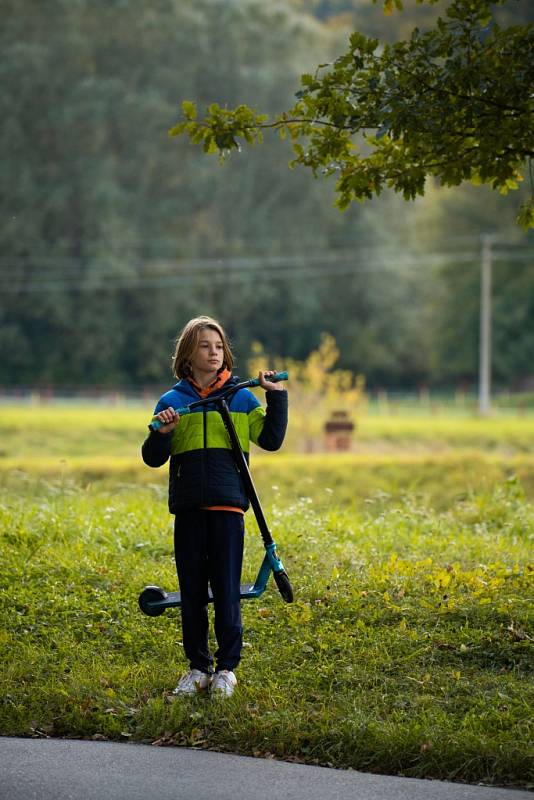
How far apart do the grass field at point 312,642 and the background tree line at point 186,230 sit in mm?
40354

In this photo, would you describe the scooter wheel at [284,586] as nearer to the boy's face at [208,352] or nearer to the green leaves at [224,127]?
the boy's face at [208,352]

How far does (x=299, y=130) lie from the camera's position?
283 inches

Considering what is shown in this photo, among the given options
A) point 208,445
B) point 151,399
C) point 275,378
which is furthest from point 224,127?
point 151,399

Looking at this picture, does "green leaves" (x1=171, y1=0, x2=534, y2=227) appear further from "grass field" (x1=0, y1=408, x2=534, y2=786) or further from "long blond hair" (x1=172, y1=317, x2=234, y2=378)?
"grass field" (x1=0, y1=408, x2=534, y2=786)

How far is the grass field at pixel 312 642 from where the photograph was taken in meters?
5.29

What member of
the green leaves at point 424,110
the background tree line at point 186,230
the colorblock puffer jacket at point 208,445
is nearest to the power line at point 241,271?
the background tree line at point 186,230

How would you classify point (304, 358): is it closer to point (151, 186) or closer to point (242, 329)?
point (242, 329)

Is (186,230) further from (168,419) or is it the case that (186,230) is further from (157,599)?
(168,419)

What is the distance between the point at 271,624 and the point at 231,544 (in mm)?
1319

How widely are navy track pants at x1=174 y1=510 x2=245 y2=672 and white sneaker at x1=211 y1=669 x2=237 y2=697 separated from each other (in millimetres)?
32

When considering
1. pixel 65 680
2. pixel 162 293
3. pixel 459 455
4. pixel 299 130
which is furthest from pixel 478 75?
pixel 162 293

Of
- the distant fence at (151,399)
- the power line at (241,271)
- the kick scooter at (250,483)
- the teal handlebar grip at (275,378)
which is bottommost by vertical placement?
the distant fence at (151,399)

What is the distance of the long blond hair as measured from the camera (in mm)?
5887

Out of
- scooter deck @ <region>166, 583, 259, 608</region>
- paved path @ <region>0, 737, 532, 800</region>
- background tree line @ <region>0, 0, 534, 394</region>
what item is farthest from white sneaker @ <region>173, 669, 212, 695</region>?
background tree line @ <region>0, 0, 534, 394</region>
